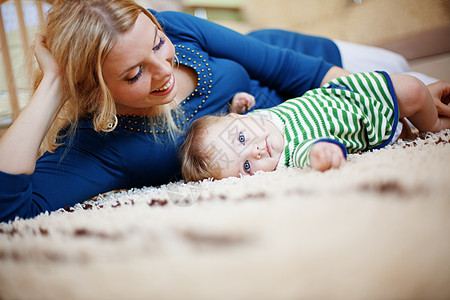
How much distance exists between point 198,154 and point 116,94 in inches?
11.0

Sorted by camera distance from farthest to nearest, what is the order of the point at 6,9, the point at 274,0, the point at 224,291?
the point at 274,0
the point at 6,9
the point at 224,291

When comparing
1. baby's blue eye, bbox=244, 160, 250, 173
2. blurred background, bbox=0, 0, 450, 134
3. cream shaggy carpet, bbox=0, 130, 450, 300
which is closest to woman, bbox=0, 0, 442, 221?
baby's blue eye, bbox=244, 160, 250, 173

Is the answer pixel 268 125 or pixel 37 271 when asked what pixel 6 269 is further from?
pixel 268 125

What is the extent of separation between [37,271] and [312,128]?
28.6 inches

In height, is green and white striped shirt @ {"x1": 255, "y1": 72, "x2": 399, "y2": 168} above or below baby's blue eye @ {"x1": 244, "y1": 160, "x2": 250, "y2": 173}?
above

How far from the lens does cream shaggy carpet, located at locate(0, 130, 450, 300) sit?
0.28 m

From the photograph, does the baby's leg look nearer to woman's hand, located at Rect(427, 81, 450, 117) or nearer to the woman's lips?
woman's hand, located at Rect(427, 81, 450, 117)

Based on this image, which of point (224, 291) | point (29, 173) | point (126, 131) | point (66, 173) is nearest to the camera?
point (224, 291)

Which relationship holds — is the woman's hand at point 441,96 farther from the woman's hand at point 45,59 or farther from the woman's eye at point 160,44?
the woman's hand at point 45,59

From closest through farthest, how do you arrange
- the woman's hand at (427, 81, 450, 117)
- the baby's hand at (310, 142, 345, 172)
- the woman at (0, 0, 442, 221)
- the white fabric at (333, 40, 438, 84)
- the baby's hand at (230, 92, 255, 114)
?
the baby's hand at (310, 142, 345, 172)
the woman at (0, 0, 442, 221)
the woman's hand at (427, 81, 450, 117)
the baby's hand at (230, 92, 255, 114)
the white fabric at (333, 40, 438, 84)

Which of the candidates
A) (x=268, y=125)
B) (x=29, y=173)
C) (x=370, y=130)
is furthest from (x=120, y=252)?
(x=370, y=130)

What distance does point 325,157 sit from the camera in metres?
0.63

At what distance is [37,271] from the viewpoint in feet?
1.16

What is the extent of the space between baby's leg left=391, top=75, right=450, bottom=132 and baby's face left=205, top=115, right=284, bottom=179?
39 centimetres
